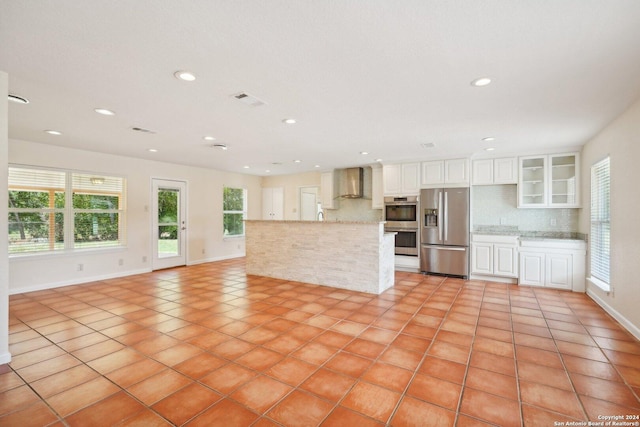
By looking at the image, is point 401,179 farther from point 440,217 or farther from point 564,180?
point 564,180

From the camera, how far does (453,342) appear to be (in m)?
2.75

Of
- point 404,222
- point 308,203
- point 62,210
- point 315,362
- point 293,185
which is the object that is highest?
point 293,185

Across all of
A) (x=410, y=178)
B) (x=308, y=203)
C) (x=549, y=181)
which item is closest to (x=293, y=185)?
(x=308, y=203)

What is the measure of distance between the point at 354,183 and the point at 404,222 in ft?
5.39

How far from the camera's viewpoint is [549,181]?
502 cm

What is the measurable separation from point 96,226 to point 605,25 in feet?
23.1

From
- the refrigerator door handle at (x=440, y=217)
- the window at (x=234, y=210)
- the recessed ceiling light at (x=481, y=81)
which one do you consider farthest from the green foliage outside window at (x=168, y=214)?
the recessed ceiling light at (x=481, y=81)

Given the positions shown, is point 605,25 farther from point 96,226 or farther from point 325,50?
point 96,226

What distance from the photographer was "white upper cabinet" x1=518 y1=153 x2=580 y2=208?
15.9 ft

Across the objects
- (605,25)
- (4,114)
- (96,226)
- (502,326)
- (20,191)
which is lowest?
(502,326)

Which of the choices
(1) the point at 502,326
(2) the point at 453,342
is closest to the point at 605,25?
(2) the point at 453,342

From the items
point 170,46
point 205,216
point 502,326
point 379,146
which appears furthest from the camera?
point 205,216

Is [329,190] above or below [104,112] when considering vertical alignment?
below

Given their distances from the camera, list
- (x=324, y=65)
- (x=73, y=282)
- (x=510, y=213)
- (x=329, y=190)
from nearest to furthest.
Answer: (x=324, y=65)
(x=73, y=282)
(x=510, y=213)
(x=329, y=190)
